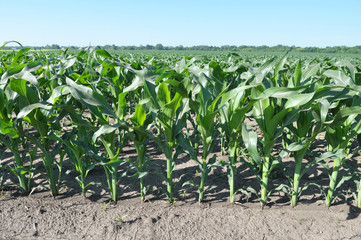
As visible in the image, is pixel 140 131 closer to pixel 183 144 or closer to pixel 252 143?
pixel 183 144

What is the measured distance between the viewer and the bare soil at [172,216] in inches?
90.8

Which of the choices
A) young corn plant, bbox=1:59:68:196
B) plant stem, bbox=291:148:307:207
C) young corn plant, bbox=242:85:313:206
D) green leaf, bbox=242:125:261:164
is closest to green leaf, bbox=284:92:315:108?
young corn plant, bbox=242:85:313:206

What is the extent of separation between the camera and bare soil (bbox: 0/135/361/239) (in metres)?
2.31

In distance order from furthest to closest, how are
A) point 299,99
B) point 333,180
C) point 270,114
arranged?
point 333,180 → point 270,114 → point 299,99

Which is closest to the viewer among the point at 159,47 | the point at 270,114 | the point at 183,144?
the point at 270,114

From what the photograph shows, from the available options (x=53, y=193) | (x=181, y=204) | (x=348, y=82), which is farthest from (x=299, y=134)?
(x=53, y=193)

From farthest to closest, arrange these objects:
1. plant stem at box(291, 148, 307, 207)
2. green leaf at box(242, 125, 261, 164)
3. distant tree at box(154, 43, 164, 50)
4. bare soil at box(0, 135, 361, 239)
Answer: distant tree at box(154, 43, 164, 50) → plant stem at box(291, 148, 307, 207) → bare soil at box(0, 135, 361, 239) → green leaf at box(242, 125, 261, 164)

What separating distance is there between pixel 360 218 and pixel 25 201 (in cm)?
327

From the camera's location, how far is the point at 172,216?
251 centimetres

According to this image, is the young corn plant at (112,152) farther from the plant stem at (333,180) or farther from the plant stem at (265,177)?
the plant stem at (333,180)

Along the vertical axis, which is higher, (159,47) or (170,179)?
(159,47)

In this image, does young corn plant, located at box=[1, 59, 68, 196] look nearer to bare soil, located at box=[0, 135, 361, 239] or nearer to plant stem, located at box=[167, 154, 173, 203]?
bare soil, located at box=[0, 135, 361, 239]

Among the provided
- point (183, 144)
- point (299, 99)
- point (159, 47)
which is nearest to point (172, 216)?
point (183, 144)

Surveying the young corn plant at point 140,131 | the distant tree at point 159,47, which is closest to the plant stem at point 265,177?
the young corn plant at point 140,131
